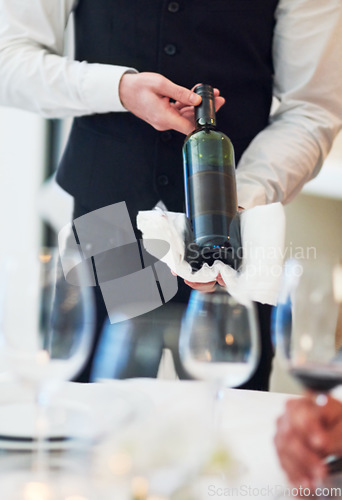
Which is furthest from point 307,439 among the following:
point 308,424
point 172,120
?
point 172,120

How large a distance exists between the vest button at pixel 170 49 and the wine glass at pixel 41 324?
910 millimetres

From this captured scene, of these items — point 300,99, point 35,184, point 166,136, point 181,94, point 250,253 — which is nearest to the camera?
point 250,253

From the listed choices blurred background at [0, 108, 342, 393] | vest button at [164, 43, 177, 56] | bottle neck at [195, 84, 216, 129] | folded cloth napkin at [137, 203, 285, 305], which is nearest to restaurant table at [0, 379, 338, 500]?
folded cloth napkin at [137, 203, 285, 305]

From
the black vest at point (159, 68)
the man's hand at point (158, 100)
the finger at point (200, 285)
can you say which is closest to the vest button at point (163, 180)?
the black vest at point (159, 68)

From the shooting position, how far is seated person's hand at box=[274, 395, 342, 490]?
17.6 inches

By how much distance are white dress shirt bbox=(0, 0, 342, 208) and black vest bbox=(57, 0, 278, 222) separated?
0.20ft

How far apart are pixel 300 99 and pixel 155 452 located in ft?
3.92

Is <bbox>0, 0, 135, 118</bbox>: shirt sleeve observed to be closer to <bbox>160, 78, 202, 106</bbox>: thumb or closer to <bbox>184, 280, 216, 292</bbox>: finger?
<bbox>160, 78, 202, 106</bbox>: thumb

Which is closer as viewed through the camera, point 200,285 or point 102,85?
point 200,285

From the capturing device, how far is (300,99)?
1.47 m

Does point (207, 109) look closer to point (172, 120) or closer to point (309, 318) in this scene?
point (172, 120)

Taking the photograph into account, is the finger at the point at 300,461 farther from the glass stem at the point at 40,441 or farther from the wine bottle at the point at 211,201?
the wine bottle at the point at 211,201

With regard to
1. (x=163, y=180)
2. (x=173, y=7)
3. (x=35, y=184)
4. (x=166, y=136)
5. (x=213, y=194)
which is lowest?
(x=213, y=194)

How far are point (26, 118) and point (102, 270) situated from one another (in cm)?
223
